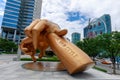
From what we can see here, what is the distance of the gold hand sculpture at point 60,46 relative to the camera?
33.6 feet

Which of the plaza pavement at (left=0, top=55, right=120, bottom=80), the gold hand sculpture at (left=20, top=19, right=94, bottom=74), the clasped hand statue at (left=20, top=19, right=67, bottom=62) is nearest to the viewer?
the plaza pavement at (left=0, top=55, right=120, bottom=80)

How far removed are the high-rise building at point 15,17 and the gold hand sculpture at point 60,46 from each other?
7343 centimetres

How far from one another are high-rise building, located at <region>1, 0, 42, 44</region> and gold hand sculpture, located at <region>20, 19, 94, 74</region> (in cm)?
7343

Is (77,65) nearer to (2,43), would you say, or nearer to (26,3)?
(2,43)

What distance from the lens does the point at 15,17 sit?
85375mm

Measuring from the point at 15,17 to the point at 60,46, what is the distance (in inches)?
3149

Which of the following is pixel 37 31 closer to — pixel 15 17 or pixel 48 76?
pixel 48 76

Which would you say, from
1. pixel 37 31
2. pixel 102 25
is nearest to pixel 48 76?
pixel 37 31

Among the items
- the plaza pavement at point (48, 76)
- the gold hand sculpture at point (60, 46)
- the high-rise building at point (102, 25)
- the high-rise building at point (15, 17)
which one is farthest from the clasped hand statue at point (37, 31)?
the high-rise building at point (15, 17)

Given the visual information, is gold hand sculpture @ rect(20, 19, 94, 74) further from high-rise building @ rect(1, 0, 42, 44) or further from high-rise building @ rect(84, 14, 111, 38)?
high-rise building @ rect(1, 0, 42, 44)

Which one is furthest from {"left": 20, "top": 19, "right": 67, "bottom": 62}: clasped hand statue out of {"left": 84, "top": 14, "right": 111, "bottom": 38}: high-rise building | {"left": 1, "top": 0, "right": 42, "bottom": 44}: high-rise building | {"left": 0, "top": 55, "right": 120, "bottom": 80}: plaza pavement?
{"left": 1, "top": 0, "right": 42, "bottom": 44}: high-rise building

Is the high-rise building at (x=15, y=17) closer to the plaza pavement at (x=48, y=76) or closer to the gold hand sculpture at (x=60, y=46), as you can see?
the gold hand sculpture at (x=60, y=46)

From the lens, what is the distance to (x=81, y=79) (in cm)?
985

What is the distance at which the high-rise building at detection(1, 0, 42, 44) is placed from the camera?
83500 millimetres
